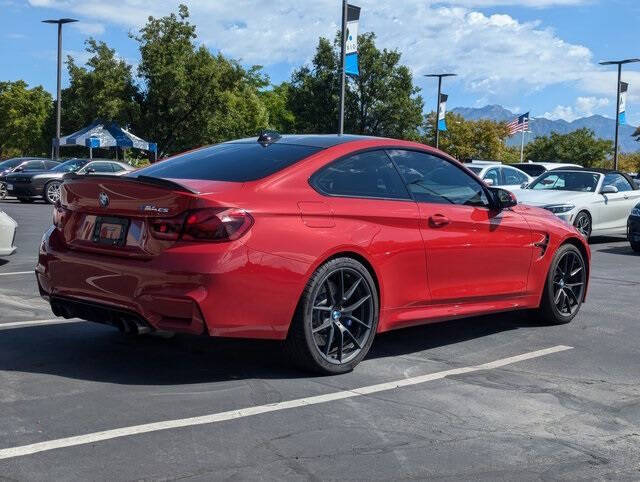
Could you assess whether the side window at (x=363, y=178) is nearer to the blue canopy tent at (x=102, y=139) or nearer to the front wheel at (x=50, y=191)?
the front wheel at (x=50, y=191)

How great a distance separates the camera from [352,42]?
24266 millimetres

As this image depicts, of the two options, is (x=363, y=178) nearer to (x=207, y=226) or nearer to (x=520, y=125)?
(x=207, y=226)

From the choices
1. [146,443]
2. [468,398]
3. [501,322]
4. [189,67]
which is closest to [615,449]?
[468,398]

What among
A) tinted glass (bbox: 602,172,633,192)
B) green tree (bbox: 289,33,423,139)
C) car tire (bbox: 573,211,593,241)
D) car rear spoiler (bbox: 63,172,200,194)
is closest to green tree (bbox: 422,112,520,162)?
green tree (bbox: 289,33,423,139)

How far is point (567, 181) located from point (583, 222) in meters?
1.18

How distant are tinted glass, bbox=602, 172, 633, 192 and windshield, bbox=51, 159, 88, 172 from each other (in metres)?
17.1

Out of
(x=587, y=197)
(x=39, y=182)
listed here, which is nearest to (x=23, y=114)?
(x=39, y=182)

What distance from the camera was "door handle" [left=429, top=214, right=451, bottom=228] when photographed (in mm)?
5855

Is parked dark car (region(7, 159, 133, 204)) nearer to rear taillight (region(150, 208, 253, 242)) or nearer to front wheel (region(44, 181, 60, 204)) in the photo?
front wheel (region(44, 181, 60, 204))

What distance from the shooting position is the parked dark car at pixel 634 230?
14347 millimetres

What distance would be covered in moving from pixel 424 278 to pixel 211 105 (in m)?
40.6

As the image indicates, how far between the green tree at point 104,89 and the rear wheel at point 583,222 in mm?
32750

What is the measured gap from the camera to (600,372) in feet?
18.6

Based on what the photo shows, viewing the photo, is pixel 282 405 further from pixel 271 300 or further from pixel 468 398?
pixel 468 398
